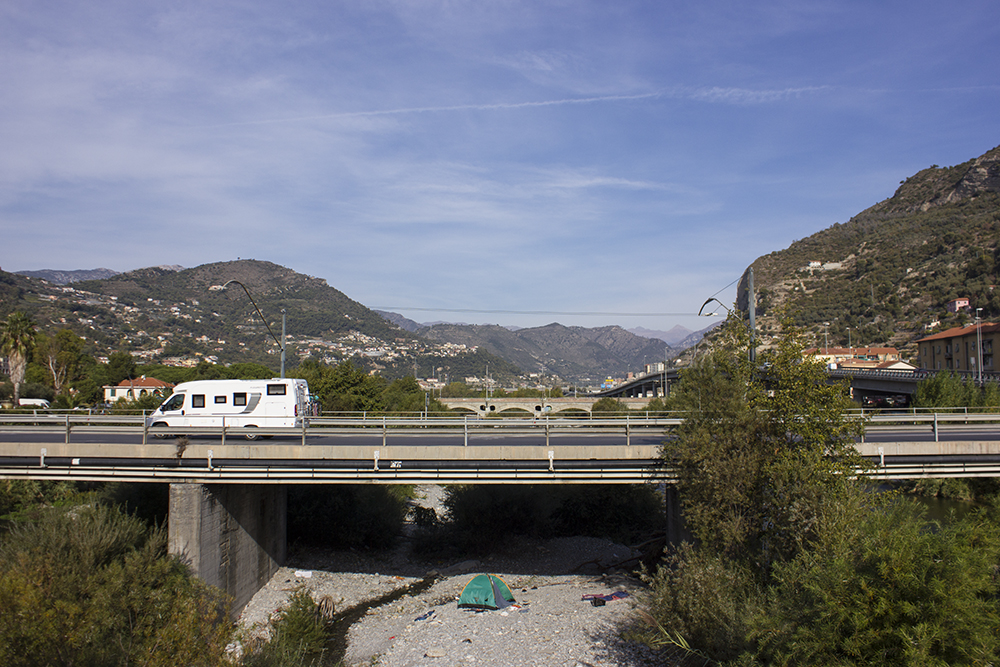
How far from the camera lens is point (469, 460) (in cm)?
1764

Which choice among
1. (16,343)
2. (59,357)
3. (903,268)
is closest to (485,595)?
(16,343)

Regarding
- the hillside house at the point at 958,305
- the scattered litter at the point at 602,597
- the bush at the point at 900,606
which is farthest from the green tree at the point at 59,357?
the hillside house at the point at 958,305

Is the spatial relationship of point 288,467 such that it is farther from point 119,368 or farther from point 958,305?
point 958,305

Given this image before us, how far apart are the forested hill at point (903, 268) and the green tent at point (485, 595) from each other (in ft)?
288

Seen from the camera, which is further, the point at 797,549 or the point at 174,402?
the point at 174,402

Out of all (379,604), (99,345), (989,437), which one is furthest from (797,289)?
(99,345)

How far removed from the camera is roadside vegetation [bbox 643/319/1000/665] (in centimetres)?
869

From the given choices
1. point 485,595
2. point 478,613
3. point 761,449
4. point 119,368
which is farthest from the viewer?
point 119,368

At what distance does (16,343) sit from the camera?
61.6 metres

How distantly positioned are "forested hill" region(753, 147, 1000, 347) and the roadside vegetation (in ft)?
292

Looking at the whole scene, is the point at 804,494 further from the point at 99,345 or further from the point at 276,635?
the point at 99,345

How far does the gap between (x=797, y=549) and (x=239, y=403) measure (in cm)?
1991

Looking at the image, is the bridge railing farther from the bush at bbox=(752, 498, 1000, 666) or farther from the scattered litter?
the bush at bbox=(752, 498, 1000, 666)

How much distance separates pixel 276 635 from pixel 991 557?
1443 cm
